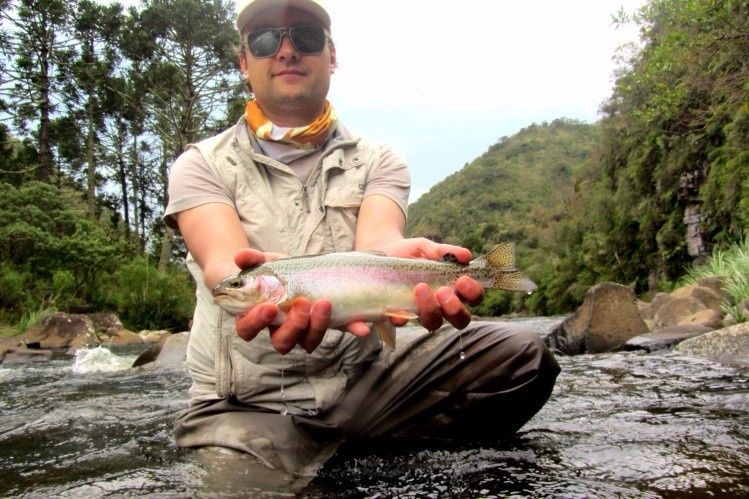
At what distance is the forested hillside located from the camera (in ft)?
53.6

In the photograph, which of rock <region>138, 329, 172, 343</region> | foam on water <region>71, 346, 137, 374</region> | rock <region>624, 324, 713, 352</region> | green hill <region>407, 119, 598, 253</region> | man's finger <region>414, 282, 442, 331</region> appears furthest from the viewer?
green hill <region>407, 119, 598, 253</region>

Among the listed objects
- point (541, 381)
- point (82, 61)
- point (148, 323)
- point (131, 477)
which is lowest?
point (148, 323)

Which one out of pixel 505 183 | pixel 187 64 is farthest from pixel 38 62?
pixel 505 183

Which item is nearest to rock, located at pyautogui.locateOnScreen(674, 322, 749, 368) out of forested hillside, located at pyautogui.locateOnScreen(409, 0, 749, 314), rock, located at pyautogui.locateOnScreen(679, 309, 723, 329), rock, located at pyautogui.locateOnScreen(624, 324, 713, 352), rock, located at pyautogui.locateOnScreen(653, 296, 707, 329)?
rock, located at pyautogui.locateOnScreen(624, 324, 713, 352)

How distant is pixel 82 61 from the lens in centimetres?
3612

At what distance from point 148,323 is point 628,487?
27.3 metres

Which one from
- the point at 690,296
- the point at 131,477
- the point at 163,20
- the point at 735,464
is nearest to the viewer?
the point at 735,464

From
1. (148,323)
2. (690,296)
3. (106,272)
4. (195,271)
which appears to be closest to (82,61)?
(106,272)

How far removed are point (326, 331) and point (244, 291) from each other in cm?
69

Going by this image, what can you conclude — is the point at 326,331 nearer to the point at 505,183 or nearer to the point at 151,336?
the point at 151,336

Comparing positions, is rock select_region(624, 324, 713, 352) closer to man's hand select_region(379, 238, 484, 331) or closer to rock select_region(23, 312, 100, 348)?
man's hand select_region(379, 238, 484, 331)

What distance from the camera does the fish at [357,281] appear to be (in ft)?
9.52

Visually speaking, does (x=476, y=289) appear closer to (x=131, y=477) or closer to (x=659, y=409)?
(x=131, y=477)

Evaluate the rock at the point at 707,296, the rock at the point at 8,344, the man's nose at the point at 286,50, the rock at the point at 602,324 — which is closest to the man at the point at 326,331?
the man's nose at the point at 286,50
